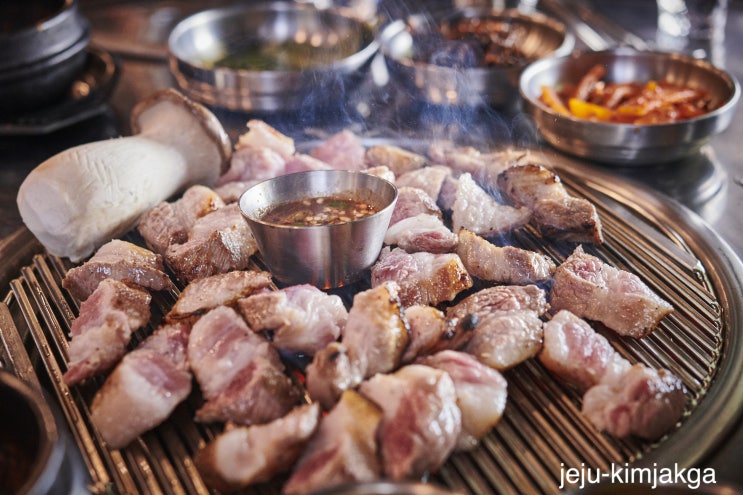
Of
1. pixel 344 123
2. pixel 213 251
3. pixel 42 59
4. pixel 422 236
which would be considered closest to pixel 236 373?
pixel 213 251

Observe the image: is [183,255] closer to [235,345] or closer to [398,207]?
[235,345]

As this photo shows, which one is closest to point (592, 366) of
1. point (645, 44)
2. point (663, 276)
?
point (663, 276)

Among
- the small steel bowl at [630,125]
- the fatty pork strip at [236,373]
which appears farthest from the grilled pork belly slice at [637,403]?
the small steel bowl at [630,125]

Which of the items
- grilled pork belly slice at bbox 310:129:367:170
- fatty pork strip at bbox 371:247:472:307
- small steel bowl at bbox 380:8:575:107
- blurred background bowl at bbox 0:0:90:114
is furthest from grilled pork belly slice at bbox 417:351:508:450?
blurred background bowl at bbox 0:0:90:114

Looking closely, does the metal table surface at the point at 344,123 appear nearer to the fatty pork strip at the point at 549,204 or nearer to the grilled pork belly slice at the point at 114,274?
the grilled pork belly slice at the point at 114,274

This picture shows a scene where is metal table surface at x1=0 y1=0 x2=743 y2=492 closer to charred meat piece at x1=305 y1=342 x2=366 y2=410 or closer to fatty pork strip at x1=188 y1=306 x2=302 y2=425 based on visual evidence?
charred meat piece at x1=305 y1=342 x2=366 y2=410

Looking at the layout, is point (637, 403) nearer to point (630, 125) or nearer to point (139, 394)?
point (139, 394)
